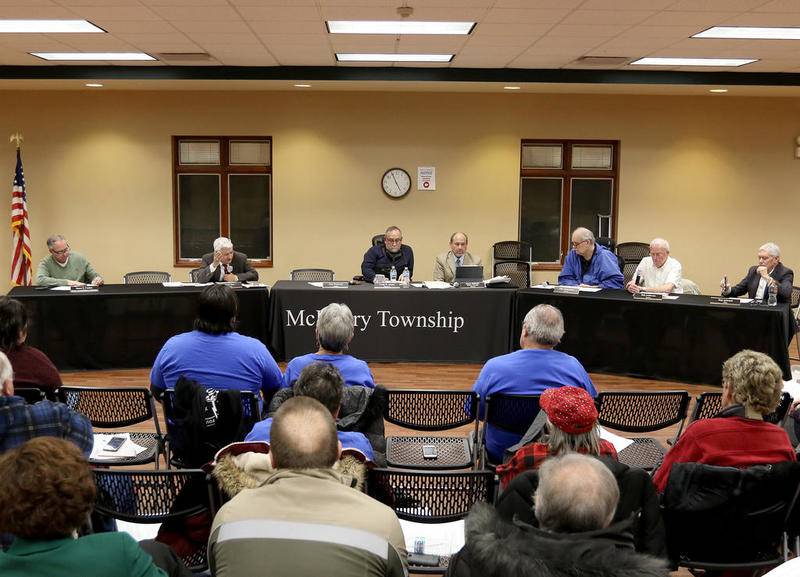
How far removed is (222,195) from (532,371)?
302 inches

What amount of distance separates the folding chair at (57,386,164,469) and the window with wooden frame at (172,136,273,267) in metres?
6.57

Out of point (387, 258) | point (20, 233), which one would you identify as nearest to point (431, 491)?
point (387, 258)

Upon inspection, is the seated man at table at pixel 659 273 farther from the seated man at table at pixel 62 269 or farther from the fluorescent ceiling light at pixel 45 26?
the fluorescent ceiling light at pixel 45 26

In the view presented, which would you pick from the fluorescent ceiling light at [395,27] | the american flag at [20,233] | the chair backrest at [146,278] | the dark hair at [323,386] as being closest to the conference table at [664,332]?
the fluorescent ceiling light at [395,27]

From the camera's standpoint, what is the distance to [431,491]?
2.72 m

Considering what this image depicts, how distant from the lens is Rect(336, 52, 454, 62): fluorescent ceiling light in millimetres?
8070

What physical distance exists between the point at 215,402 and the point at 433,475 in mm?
1148

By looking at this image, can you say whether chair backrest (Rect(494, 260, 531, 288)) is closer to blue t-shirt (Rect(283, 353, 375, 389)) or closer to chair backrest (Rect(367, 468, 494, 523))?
blue t-shirt (Rect(283, 353, 375, 389))

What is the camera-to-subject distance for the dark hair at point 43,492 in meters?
1.63

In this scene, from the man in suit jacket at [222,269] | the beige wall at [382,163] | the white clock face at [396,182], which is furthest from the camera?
the white clock face at [396,182]

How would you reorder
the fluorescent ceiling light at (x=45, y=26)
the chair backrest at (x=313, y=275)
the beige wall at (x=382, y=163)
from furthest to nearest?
the beige wall at (x=382, y=163)
the chair backrest at (x=313, y=275)
the fluorescent ceiling light at (x=45, y=26)

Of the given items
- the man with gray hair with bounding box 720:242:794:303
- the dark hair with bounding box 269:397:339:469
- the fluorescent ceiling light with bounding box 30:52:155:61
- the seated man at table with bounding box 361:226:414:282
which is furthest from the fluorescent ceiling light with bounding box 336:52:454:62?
the dark hair with bounding box 269:397:339:469

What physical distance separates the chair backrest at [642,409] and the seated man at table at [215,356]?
169 centimetres

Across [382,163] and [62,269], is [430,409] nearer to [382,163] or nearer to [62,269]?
[62,269]
